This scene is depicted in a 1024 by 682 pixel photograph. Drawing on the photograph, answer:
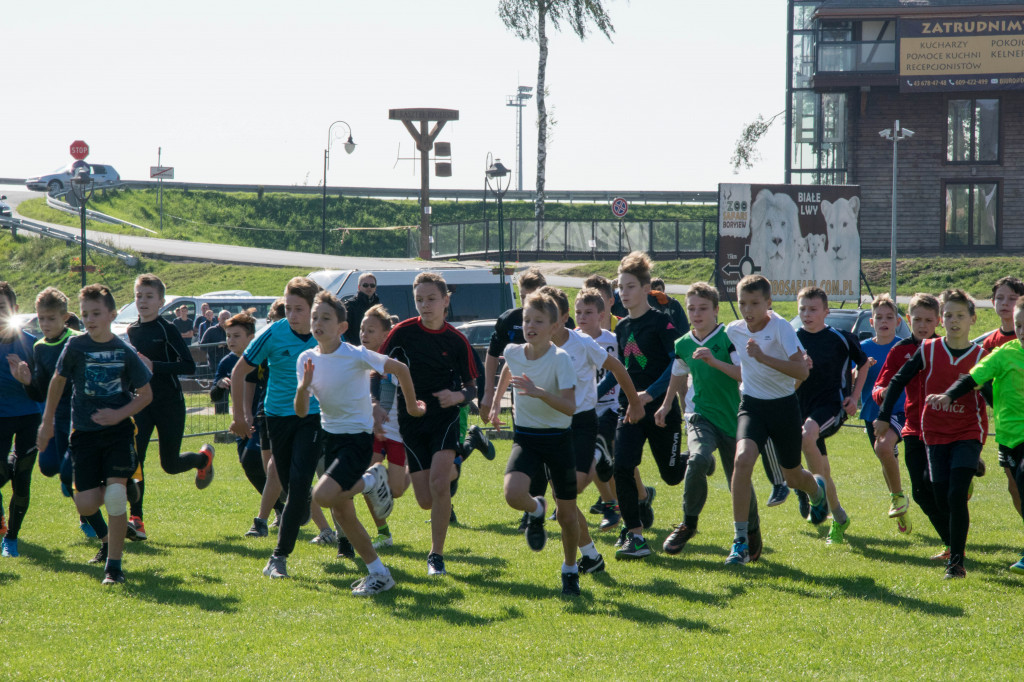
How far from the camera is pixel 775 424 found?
704 centimetres

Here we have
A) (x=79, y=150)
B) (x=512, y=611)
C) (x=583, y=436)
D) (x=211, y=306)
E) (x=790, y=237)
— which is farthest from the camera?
(x=79, y=150)

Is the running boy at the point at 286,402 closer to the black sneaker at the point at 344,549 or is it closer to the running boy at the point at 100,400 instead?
the black sneaker at the point at 344,549

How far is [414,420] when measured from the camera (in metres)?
7.15

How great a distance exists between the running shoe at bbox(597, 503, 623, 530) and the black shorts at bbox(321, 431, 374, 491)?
284cm

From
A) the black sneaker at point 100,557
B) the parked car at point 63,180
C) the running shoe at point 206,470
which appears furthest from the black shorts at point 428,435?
the parked car at point 63,180

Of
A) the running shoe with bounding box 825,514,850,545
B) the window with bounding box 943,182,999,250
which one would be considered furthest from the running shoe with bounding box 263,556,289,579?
the window with bounding box 943,182,999,250

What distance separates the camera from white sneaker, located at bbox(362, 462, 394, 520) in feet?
22.7

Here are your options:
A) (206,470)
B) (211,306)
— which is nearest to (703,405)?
(206,470)

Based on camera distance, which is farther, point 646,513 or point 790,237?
point 790,237

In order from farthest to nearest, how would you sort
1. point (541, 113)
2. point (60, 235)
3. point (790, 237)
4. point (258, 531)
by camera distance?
point (541, 113) < point (60, 235) < point (790, 237) < point (258, 531)

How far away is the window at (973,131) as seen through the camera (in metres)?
41.4

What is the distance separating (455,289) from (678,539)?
14.8 meters

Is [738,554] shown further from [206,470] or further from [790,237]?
[790,237]

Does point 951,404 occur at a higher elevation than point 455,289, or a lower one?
lower
